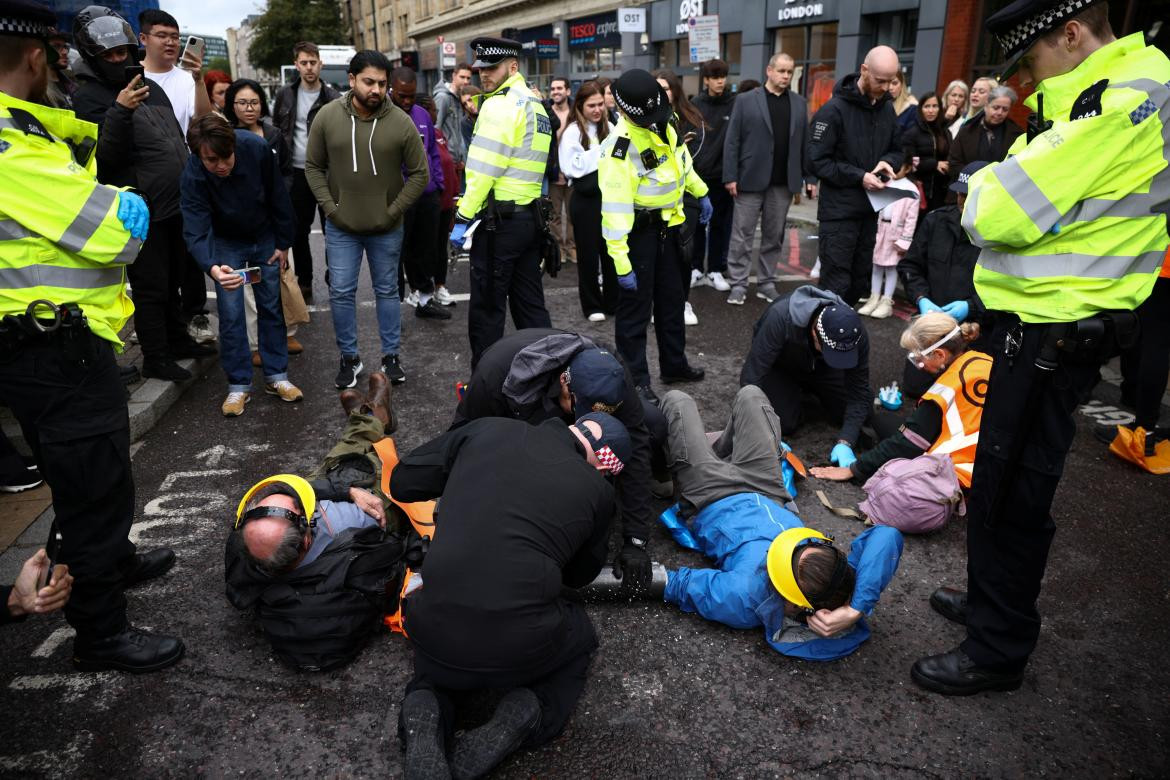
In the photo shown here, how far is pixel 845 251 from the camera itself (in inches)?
232

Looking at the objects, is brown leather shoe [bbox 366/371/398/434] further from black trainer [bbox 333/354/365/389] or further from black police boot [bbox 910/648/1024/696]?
black police boot [bbox 910/648/1024/696]

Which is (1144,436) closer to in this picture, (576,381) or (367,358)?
(576,381)

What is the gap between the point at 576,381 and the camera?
3004 millimetres

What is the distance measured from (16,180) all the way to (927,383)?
464 centimetres

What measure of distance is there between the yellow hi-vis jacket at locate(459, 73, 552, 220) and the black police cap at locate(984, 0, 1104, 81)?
107 inches

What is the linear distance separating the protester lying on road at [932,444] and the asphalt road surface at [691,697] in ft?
0.62

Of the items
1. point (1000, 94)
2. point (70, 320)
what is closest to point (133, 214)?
point (70, 320)

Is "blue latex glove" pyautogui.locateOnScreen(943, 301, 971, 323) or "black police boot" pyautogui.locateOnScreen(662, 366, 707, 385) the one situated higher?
"blue latex glove" pyautogui.locateOnScreen(943, 301, 971, 323)

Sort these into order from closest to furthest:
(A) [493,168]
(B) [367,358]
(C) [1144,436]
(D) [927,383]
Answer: (C) [1144,436] < (A) [493,168] < (D) [927,383] < (B) [367,358]

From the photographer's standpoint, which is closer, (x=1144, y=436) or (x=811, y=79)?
(x=1144, y=436)

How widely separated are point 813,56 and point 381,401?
13.2 m

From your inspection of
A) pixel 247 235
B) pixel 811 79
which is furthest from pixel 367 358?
pixel 811 79

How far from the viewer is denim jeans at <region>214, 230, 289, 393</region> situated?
4781 millimetres

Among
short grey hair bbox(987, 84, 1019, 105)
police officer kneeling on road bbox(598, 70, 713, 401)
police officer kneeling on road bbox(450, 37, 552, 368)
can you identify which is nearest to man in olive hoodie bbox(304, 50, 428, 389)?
police officer kneeling on road bbox(450, 37, 552, 368)
